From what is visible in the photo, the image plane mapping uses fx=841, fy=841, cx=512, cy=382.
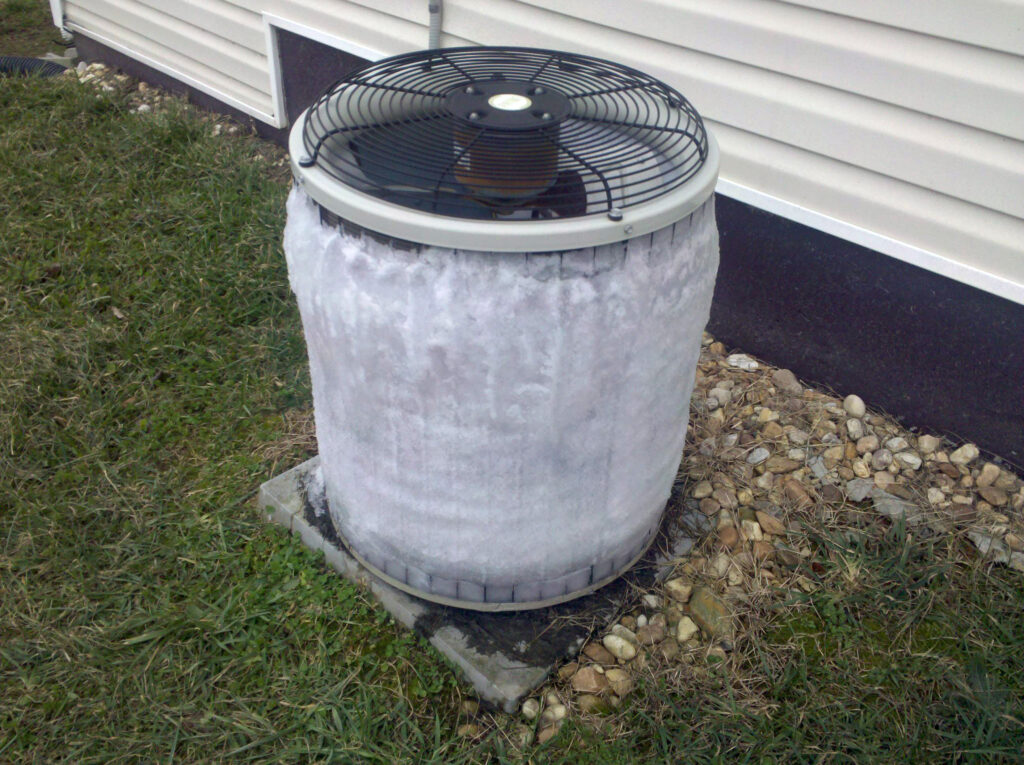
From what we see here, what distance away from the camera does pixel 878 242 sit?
10.5 feet

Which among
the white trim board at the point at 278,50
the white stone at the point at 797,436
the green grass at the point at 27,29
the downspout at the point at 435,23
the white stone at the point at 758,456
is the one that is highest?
the downspout at the point at 435,23

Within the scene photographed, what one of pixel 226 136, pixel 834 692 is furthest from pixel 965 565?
pixel 226 136

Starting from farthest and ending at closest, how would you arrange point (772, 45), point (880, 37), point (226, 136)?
point (226, 136) < point (772, 45) < point (880, 37)

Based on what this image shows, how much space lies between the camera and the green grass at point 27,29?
7082mm

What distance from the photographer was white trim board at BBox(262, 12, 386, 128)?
4625 millimetres

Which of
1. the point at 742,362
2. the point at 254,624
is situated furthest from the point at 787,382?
the point at 254,624

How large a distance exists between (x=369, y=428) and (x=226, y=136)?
396cm

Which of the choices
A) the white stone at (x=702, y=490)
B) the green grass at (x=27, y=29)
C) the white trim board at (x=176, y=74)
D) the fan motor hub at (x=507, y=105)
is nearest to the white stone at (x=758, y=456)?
the white stone at (x=702, y=490)

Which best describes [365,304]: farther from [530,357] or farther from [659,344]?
[659,344]

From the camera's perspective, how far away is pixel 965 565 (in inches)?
112

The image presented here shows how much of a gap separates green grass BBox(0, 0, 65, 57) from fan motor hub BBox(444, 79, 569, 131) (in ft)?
20.8

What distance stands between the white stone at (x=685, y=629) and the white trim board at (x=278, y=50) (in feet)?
11.0

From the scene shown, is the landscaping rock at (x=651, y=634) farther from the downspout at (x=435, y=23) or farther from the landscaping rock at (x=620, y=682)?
the downspout at (x=435, y=23)

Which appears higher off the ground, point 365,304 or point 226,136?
point 365,304
